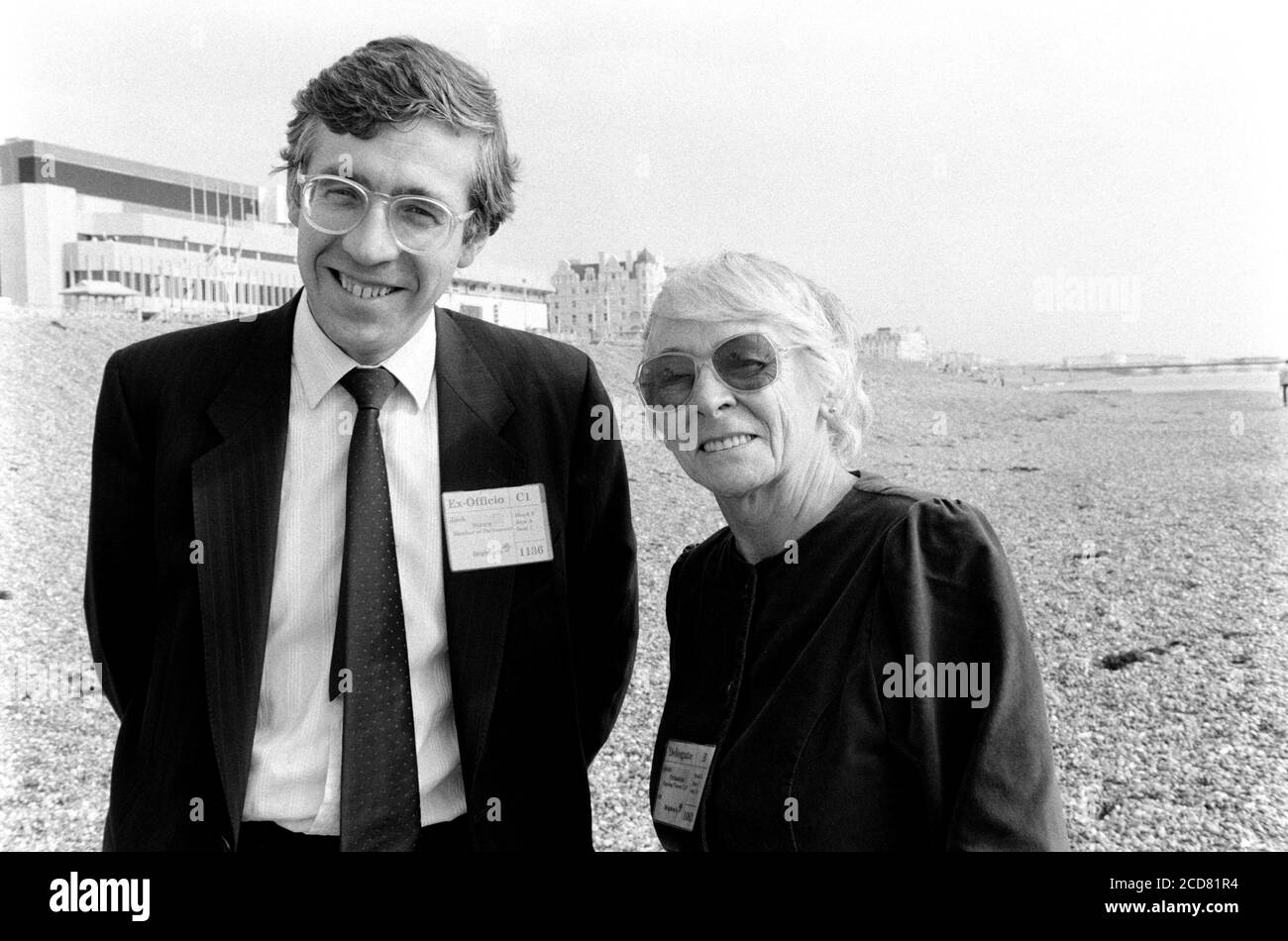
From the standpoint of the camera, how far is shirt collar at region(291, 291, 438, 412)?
2.41m

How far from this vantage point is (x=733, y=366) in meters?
2.27

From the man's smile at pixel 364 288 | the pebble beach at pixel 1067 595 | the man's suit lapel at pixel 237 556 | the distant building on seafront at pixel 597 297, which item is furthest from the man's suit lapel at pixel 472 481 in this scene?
the distant building on seafront at pixel 597 297

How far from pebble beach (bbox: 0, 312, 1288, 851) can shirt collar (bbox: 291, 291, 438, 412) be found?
4380 millimetres

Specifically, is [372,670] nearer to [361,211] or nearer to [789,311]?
[361,211]

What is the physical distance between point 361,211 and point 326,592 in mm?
892

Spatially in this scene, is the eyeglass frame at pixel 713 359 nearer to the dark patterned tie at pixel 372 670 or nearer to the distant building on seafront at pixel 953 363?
the dark patterned tie at pixel 372 670

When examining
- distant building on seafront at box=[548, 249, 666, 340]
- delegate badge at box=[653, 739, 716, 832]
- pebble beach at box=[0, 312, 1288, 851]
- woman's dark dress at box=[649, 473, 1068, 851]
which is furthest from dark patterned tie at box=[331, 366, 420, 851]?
distant building on seafront at box=[548, 249, 666, 340]

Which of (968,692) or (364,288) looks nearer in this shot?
(968,692)

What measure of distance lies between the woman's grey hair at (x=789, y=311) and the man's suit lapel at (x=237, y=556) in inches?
37.5

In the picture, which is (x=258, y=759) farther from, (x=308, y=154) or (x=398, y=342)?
(x=308, y=154)

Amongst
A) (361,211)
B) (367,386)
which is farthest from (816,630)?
(361,211)

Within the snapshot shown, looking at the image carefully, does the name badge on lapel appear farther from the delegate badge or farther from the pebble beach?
the pebble beach

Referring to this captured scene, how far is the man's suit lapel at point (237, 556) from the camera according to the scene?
2.26 metres
